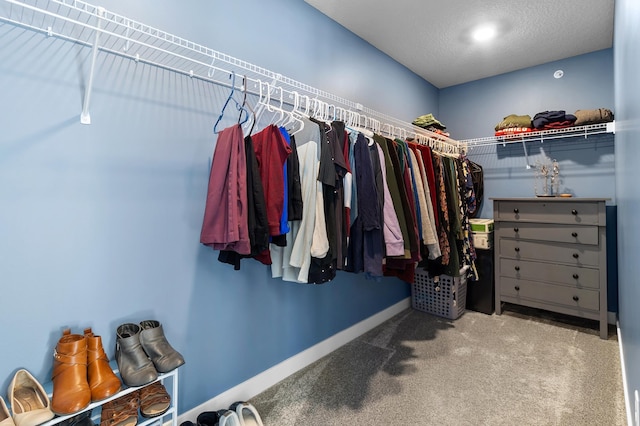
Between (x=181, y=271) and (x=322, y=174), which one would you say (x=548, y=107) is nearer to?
(x=322, y=174)

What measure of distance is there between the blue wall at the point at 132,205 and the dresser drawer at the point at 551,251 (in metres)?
2.03

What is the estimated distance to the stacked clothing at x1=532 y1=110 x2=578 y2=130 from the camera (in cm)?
276

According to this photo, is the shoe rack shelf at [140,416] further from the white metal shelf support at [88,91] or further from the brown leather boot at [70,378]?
the white metal shelf support at [88,91]

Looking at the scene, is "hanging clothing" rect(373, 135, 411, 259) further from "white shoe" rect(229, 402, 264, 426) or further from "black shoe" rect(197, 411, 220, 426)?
"black shoe" rect(197, 411, 220, 426)

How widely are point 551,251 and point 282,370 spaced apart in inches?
94.7

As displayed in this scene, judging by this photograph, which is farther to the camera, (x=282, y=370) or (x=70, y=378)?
(x=282, y=370)

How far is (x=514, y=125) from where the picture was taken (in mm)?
3037

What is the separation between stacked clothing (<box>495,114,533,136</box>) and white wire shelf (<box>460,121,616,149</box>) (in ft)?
0.12

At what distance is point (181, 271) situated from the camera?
1.50 meters

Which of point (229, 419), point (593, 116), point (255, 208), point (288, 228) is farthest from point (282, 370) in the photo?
point (593, 116)

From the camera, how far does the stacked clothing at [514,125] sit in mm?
2998

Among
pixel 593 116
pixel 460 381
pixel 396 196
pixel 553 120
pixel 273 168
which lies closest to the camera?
pixel 273 168

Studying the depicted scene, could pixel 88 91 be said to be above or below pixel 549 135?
below

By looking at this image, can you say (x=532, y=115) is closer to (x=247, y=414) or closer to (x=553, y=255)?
(x=553, y=255)
